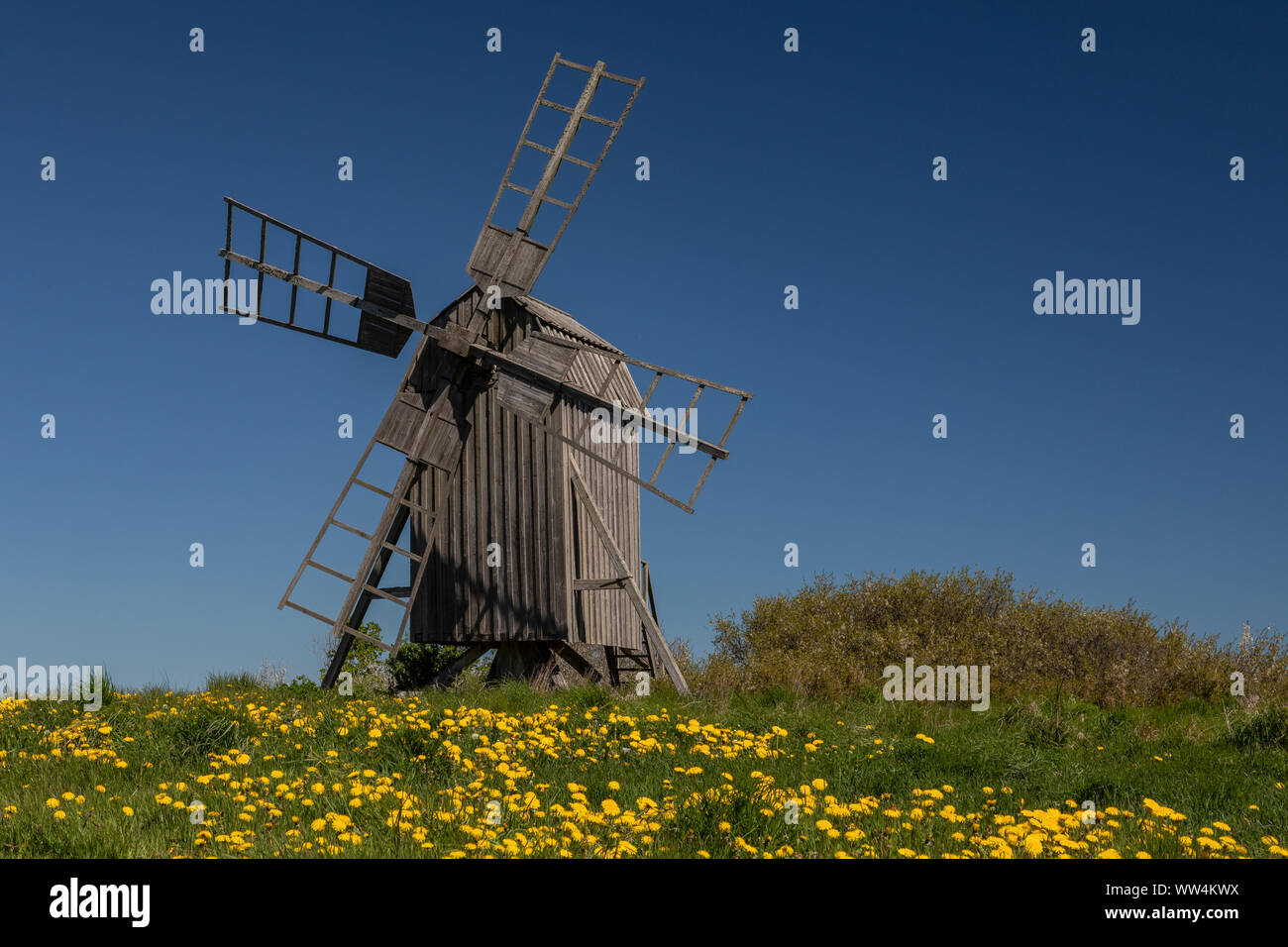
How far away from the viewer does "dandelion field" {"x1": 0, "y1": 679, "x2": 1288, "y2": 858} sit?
6.39 m

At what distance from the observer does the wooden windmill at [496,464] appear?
696 inches

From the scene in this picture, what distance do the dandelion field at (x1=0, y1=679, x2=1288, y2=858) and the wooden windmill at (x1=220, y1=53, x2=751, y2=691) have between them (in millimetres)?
4201

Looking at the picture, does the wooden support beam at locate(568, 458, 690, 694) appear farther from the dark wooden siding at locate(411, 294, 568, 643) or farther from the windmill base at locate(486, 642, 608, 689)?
the windmill base at locate(486, 642, 608, 689)

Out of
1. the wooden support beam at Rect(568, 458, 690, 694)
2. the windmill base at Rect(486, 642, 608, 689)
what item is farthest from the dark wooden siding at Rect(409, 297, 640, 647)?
the windmill base at Rect(486, 642, 608, 689)

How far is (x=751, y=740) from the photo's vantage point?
10.3 m

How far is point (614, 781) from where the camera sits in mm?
8562

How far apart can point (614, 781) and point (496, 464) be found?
441 inches

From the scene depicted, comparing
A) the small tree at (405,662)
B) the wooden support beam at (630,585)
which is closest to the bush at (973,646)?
the wooden support beam at (630,585)

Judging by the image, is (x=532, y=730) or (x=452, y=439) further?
(x=452, y=439)

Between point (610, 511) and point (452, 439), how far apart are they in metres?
3.62
